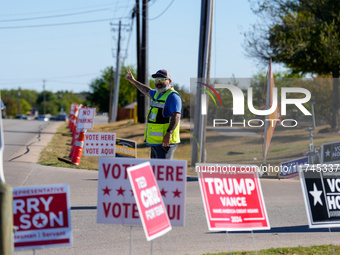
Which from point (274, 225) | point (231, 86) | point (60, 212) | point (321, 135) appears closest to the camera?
point (60, 212)

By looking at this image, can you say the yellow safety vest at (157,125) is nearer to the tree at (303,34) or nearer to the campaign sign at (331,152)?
the campaign sign at (331,152)

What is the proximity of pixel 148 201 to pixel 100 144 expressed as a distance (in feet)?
28.2

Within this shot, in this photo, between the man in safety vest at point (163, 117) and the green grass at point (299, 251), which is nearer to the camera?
the green grass at point (299, 251)

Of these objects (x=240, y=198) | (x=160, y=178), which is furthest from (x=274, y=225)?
(x=160, y=178)

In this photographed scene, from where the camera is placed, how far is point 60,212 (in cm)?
523

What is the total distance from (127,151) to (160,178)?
305 inches

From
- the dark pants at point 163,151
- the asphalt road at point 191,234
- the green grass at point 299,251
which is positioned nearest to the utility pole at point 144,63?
the asphalt road at point 191,234

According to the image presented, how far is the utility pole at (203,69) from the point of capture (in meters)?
14.8

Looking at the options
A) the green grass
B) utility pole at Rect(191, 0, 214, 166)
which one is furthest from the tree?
the green grass

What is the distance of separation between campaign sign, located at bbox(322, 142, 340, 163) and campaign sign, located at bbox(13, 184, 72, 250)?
7072 mm

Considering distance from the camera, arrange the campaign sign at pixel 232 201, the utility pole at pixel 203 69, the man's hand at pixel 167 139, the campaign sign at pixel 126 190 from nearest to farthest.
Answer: the campaign sign at pixel 126 190 → the campaign sign at pixel 232 201 → the man's hand at pixel 167 139 → the utility pole at pixel 203 69

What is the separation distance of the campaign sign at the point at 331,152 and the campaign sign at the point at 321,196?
455cm

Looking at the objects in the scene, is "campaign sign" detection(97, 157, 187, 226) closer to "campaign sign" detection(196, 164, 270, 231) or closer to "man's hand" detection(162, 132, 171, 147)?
"campaign sign" detection(196, 164, 270, 231)

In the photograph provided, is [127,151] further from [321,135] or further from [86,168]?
[321,135]
